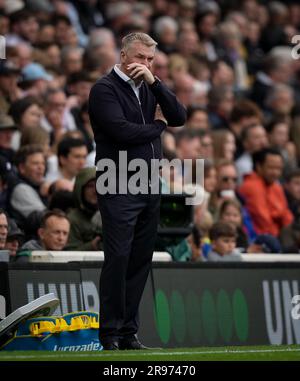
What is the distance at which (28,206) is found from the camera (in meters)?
12.9

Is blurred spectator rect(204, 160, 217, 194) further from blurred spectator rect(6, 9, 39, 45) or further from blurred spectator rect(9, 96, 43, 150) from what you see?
blurred spectator rect(6, 9, 39, 45)

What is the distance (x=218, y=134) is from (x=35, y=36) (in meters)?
3.01

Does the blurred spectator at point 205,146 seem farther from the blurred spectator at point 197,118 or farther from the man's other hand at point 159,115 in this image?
the man's other hand at point 159,115

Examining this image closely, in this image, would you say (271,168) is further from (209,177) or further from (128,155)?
(128,155)

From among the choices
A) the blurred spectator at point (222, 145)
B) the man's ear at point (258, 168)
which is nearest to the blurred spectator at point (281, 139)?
the blurred spectator at point (222, 145)

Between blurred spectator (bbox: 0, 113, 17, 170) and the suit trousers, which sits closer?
the suit trousers

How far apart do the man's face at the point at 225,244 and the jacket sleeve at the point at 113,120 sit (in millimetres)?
3862

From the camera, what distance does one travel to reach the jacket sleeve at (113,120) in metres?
9.58

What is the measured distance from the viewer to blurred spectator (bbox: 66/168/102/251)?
502 inches

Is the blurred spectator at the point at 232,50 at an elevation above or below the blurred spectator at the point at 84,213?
above

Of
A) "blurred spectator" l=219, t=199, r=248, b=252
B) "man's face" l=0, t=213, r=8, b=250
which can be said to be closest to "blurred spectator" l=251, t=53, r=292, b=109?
"blurred spectator" l=219, t=199, r=248, b=252

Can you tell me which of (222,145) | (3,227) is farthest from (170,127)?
(3,227)
